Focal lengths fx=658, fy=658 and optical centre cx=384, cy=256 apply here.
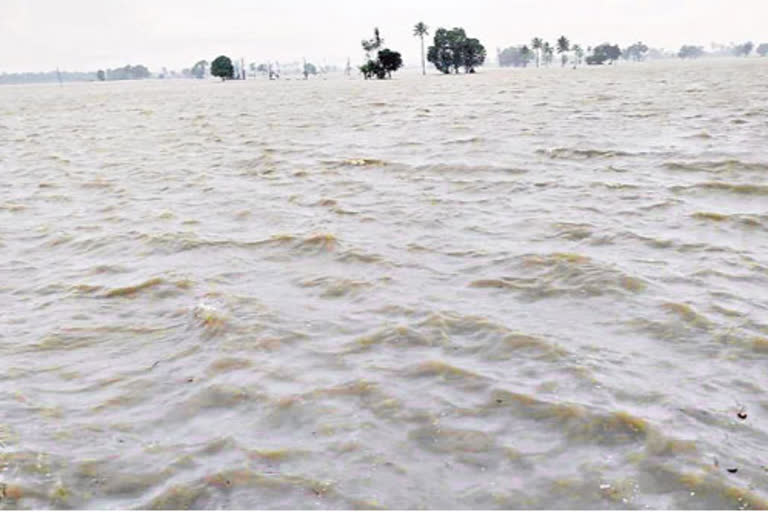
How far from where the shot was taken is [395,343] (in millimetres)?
5762

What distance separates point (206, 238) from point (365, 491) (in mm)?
6471

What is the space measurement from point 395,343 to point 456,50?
435 feet

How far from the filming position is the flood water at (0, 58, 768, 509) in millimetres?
3928

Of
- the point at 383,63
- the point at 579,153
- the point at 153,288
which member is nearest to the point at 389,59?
the point at 383,63

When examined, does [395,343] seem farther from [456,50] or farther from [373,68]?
[456,50]

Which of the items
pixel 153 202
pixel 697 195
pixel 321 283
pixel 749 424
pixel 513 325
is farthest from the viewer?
pixel 153 202

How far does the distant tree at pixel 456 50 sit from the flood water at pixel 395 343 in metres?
124

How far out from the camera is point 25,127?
33.1 m

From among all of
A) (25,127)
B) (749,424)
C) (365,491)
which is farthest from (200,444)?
(25,127)

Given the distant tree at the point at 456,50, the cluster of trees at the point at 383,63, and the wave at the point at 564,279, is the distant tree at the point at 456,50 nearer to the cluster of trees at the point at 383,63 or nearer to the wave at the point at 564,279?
the cluster of trees at the point at 383,63

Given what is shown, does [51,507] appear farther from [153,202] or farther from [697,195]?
[697,195]

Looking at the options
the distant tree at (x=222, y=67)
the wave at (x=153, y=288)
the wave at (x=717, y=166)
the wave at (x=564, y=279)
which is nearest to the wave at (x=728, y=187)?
the wave at (x=717, y=166)

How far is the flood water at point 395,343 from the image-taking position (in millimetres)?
3928

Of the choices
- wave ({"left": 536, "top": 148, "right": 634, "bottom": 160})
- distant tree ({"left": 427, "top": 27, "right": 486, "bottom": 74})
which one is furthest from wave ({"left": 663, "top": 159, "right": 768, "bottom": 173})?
distant tree ({"left": 427, "top": 27, "right": 486, "bottom": 74})
